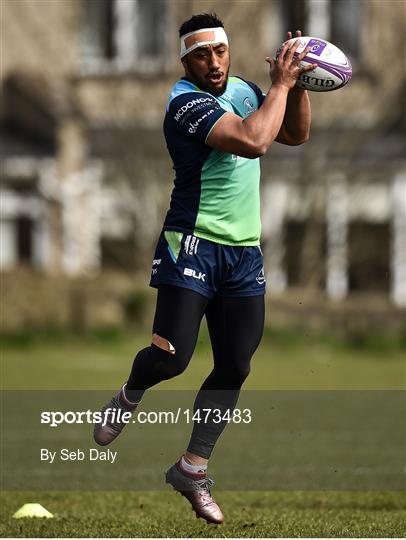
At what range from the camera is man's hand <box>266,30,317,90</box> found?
19.5 ft

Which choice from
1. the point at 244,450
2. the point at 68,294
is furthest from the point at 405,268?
the point at 244,450

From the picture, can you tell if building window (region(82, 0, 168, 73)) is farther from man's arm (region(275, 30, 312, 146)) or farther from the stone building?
man's arm (region(275, 30, 312, 146))

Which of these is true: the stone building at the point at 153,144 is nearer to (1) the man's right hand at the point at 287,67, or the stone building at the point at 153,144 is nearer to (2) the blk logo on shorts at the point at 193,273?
(2) the blk logo on shorts at the point at 193,273

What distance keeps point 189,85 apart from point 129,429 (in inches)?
225

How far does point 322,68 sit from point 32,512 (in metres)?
2.69

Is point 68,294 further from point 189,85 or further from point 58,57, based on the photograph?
point 189,85

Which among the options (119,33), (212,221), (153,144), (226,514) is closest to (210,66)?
(212,221)

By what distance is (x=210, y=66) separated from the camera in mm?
6129

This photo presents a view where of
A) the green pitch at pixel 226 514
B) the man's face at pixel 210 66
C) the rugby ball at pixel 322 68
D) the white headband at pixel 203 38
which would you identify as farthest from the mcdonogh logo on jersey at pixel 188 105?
the green pitch at pixel 226 514

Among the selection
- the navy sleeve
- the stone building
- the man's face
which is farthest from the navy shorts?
the stone building

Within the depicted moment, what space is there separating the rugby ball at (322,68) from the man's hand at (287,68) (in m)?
0.03

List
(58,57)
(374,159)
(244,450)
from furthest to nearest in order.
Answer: (58,57) → (374,159) → (244,450)

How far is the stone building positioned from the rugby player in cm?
1319

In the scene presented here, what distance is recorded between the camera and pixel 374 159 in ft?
69.6
